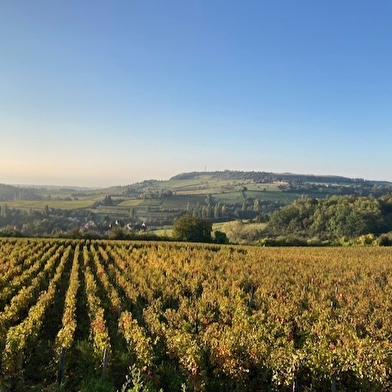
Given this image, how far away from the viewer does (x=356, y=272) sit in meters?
29.4

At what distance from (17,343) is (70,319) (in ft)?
10.8

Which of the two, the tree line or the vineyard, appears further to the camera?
the tree line

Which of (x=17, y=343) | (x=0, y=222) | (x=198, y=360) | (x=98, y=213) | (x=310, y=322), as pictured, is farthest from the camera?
(x=98, y=213)

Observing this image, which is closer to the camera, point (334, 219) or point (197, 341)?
point (197, 341)

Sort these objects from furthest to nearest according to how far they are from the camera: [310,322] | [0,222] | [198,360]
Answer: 1. [0,222]
2. [310,322]
3. [198,360]

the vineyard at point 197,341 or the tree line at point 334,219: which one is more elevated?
the vineyard at point 197,341

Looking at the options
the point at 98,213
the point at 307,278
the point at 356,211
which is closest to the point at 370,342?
the point at 307,278

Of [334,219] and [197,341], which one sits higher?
[197,341]

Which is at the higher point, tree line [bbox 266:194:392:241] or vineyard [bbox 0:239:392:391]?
vineyard [bbox 0:239:392:391]

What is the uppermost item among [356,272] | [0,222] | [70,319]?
[70,319]

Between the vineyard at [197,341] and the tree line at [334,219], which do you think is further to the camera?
the tree line at [334,219]

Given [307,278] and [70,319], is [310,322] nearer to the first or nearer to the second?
[70,319]

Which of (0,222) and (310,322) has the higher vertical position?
(310,322)

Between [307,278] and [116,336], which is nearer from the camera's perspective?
[116,336]
